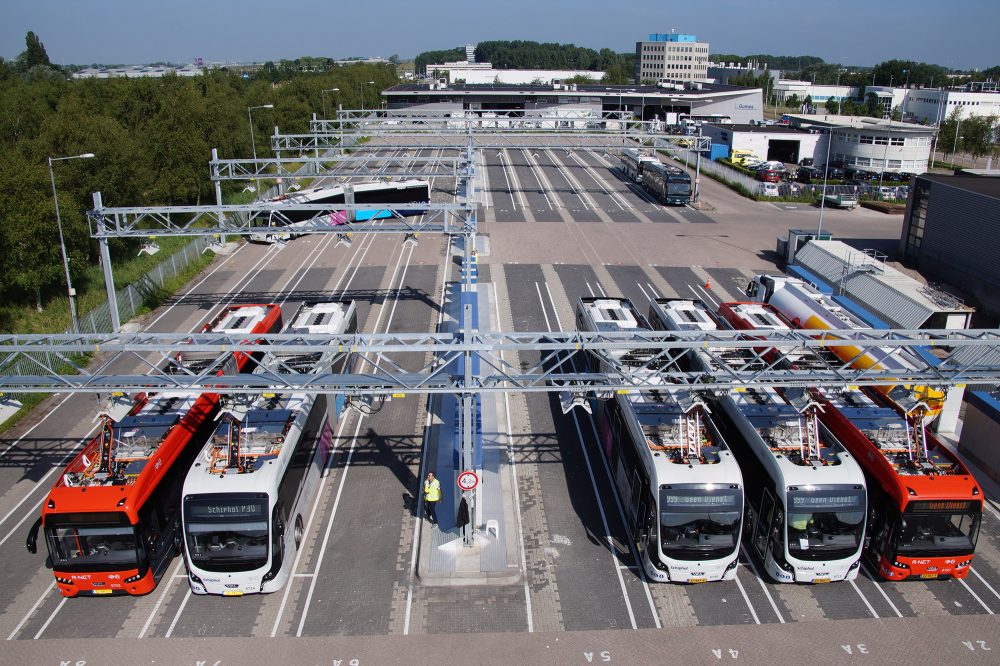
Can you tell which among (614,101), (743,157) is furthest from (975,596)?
(614,101)

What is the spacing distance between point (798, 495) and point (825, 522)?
771mm

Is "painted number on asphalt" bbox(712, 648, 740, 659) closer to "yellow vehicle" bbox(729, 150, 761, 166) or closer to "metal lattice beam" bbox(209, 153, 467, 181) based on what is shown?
"metal lattice beam" bbox(209, 153, 467, 181)

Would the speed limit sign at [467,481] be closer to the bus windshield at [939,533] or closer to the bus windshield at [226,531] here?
the bus windshield at [226,531]

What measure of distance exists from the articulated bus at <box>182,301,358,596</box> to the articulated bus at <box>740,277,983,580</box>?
35.4 ft

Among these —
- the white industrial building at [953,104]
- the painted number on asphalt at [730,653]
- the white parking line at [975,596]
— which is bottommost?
the painted number on asphalt at [730,653]

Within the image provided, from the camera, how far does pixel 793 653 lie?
12.3 metres

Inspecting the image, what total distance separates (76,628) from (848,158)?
214ft

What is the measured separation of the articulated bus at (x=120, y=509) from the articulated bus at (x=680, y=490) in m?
8.93

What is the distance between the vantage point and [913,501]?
12.9 metres

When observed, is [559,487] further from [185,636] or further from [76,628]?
[76,628]

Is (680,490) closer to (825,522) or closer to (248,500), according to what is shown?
(825,522)

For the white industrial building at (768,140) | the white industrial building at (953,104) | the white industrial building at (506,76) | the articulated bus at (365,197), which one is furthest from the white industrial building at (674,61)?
the articulated bus at (365,197)

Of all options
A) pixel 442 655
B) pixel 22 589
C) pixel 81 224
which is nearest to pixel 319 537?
pixel 442 655

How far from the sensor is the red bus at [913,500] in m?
13.0
